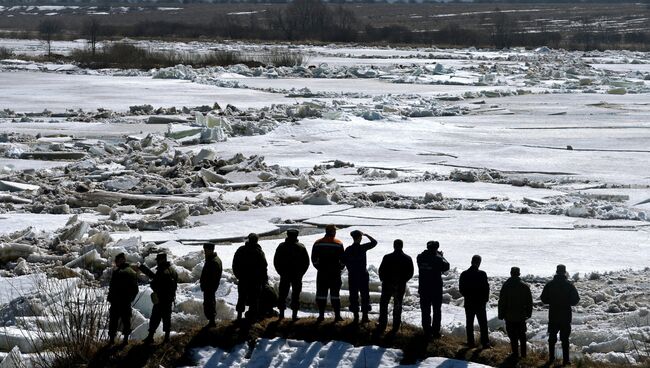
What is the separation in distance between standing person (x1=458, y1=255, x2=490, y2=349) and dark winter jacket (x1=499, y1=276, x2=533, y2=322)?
29cm

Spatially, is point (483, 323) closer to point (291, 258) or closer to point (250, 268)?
point (291, 258)

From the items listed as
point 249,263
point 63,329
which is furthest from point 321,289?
point 63,329

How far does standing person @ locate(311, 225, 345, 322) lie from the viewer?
9.83 m

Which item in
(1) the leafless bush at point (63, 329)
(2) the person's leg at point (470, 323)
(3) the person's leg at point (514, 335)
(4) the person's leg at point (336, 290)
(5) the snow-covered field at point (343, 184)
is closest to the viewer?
(3) the person's leg at point (514, 335)

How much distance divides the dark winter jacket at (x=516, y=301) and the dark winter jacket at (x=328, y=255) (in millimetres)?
1590

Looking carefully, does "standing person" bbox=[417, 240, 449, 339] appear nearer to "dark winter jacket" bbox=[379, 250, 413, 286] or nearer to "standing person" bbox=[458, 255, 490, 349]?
"dark winter jacket" bbox=[379, 250, 413, 286]

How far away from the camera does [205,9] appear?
487ft

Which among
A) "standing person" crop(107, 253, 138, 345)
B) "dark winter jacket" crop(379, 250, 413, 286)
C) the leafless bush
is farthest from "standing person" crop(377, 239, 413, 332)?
the leafless bush

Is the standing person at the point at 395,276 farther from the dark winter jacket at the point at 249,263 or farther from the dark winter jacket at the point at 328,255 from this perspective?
the dark winter jacket at the point at 249,263

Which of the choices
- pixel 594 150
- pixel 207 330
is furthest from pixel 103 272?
pixel 594 150

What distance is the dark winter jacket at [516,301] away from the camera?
920 cm

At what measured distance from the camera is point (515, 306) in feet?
30.2

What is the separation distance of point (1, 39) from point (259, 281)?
250ft

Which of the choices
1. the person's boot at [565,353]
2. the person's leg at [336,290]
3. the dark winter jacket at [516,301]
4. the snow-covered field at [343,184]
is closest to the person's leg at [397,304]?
the snow-covered field at [343,184]
